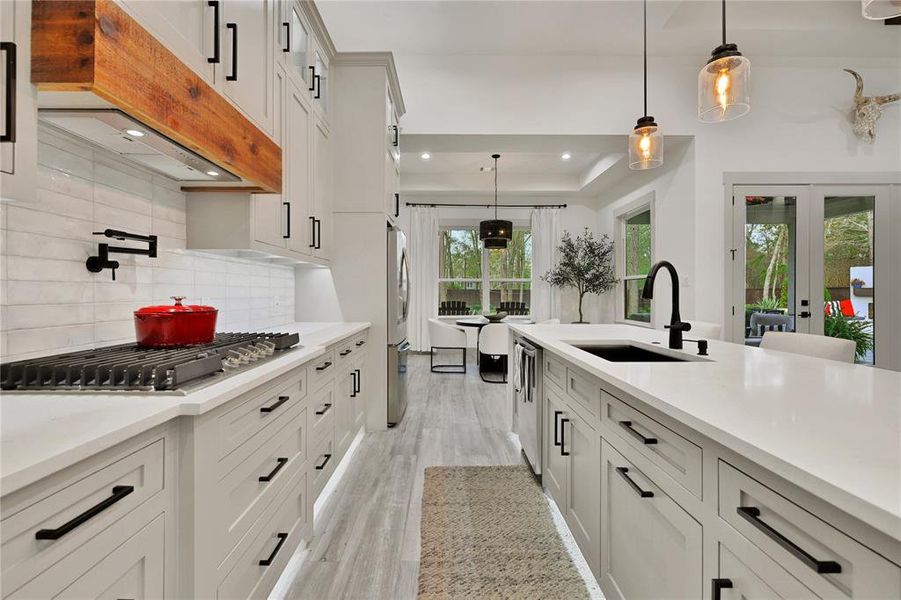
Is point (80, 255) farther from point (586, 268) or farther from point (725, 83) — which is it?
point (586, 268)

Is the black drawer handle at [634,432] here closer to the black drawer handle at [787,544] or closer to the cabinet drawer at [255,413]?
the black drawer handle at [787,544]

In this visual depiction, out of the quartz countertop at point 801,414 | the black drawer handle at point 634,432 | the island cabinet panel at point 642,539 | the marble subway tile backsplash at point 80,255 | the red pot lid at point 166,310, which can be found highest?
the marble subway tile backsplash at point 80,255

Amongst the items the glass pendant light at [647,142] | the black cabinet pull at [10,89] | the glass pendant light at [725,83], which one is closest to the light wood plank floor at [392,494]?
the black cabinet pull at [10,89]

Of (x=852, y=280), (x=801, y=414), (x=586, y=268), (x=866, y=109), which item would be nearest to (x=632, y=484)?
(x=801, y=414)

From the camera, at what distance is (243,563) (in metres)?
1.23

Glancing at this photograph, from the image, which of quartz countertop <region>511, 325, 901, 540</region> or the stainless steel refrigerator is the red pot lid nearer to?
quartz countertop <region>511, 325, 901, 540</region>

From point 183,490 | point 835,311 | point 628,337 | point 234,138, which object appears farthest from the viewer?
point 835,311

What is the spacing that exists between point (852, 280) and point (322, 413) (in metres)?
5.20

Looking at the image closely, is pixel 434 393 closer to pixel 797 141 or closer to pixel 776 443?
pixel 776 443

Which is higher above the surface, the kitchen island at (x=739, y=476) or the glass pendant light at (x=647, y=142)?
the glass pendant light at (x=647, y=142)

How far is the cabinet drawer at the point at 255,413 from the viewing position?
44.9 inches

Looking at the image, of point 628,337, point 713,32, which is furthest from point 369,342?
point 713,32

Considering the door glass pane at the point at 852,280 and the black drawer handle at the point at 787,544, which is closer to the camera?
the black drawer handle at the point at 787,544

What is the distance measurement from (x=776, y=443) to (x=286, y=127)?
2.55 meters
